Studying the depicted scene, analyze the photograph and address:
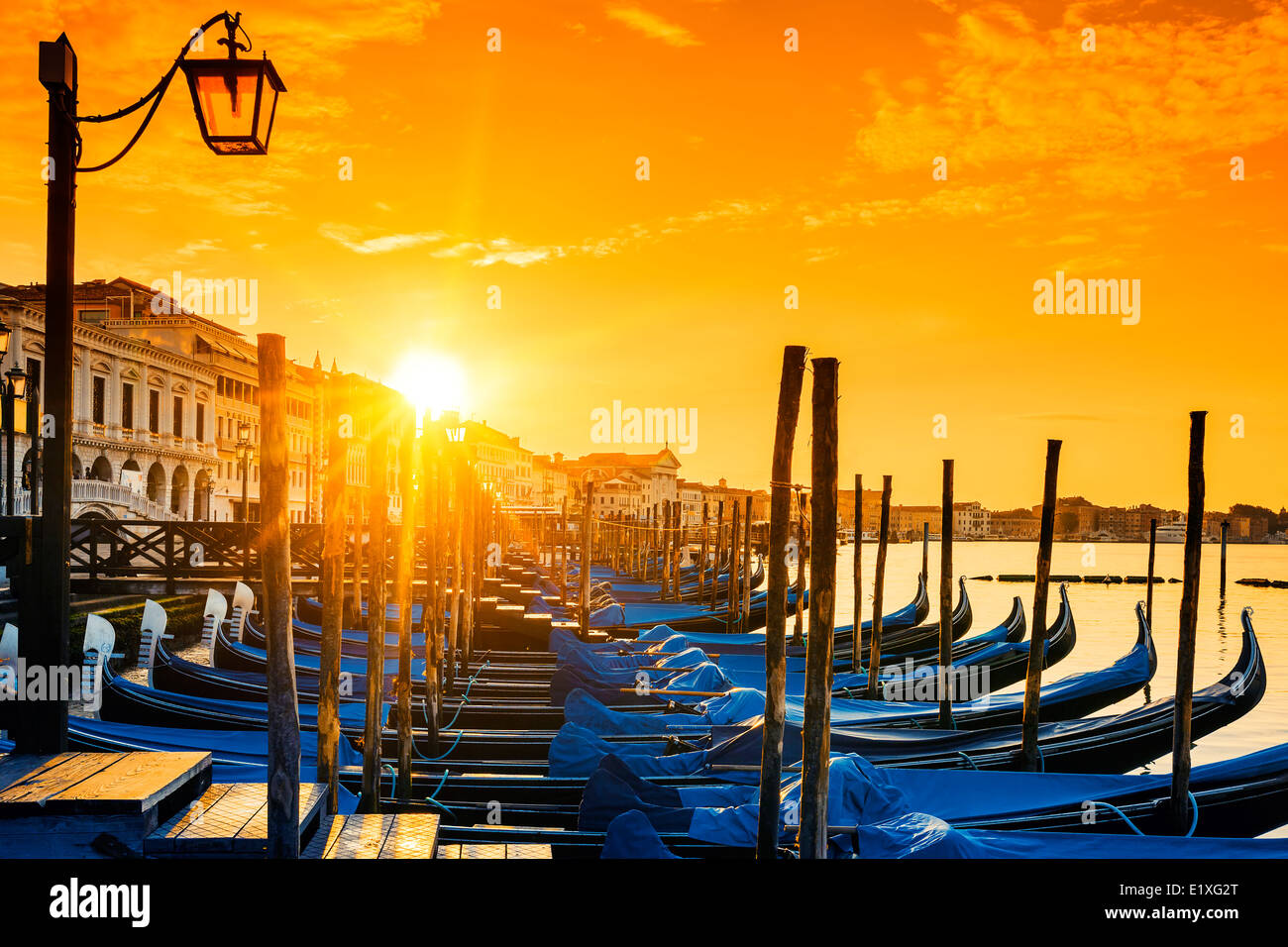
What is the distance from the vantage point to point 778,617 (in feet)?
18.2

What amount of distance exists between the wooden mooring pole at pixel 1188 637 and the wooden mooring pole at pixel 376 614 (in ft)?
17.2

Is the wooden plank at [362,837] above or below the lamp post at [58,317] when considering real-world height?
below

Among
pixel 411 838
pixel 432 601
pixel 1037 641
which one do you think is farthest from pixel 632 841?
pixel 1037 641

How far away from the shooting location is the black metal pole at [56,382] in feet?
12.2

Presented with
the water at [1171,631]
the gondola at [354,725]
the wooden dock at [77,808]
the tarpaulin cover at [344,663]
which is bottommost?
the water at [1171,631]

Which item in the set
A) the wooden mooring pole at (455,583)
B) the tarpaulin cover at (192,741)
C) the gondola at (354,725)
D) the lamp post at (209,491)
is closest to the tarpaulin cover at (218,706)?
the gondola at (354,725)

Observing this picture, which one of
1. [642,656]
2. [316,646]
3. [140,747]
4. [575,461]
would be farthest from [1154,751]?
[575,461]

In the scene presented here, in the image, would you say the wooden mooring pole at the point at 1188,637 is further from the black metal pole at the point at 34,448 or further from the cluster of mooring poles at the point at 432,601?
the black metal pole at the point at 34,448

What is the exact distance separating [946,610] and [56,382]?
366 inches

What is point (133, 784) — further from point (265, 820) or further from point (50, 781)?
point (265, 820)

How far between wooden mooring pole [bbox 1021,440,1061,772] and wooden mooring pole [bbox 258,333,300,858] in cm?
580

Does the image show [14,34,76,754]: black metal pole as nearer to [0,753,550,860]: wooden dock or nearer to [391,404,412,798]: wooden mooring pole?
[0,753,550,860]: wooden dock
